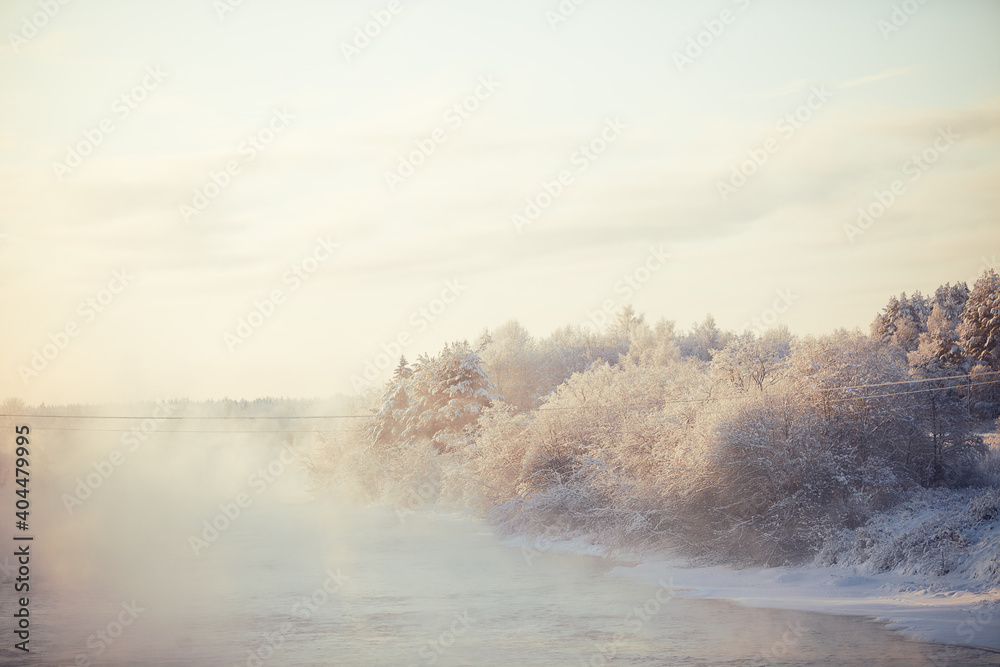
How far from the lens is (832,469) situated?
3959 centimetres

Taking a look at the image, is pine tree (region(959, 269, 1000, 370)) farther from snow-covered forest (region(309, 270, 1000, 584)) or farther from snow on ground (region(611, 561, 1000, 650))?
snow on ground (region(611, 561, 1000, 650))

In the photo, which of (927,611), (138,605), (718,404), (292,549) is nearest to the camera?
(927,611)

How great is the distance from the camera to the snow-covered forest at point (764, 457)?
3844 cm

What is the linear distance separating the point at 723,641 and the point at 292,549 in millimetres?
37188

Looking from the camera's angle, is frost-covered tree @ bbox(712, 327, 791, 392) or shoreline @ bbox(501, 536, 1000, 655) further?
frost-covered tree @ bbox(712, 327, 791, 392)

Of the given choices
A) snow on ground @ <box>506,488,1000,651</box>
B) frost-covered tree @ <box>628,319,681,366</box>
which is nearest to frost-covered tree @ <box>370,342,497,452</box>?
frost-covered tree @ <box>628,319,681,366</box>

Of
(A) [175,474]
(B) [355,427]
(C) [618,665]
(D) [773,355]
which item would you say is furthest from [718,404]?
(A) [175,474]

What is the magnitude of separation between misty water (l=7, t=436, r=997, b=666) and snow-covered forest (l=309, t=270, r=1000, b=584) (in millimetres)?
3870

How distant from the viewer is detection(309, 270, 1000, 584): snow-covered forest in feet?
126

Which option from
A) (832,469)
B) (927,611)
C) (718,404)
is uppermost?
(718,404)

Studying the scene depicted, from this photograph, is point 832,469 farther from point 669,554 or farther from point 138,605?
point 138,605

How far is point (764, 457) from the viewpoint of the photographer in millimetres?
39844

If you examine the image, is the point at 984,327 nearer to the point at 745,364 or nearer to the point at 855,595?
the point at 745,364

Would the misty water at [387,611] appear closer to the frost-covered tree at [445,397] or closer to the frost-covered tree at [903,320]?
the frost-covered tree at [445,397]
